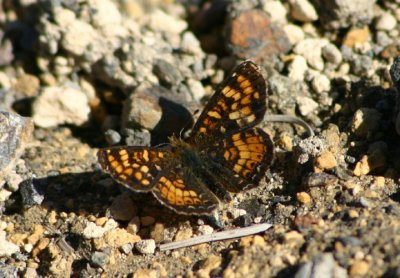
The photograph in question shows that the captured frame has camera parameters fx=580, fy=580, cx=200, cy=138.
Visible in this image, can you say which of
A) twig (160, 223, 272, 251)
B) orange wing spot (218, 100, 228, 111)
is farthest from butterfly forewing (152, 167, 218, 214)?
orange wing spot (218, 100, 228, 111)

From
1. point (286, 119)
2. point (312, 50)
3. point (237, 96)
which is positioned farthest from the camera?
point (312, 50)

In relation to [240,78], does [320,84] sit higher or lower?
lower

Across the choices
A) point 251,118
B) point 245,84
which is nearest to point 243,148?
point 251,118

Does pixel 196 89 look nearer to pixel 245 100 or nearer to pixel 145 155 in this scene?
pixel 245 100

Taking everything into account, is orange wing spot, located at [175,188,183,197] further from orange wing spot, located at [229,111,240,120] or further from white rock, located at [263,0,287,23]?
white rock, located at [263,0,287,23]

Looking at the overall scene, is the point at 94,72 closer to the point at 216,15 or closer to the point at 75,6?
the point at 75,6

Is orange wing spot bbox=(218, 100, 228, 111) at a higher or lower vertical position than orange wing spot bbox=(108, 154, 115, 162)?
higher

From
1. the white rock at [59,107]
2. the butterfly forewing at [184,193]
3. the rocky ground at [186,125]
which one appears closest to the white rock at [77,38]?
the rocky ground at [186,125]
